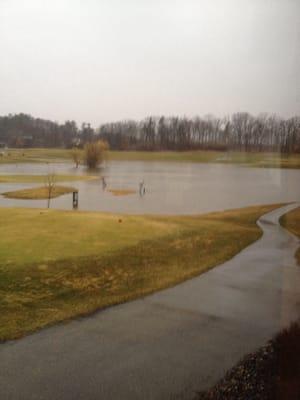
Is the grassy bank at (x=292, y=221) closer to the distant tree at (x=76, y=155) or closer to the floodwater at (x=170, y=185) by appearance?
the floodwater at (x=170, y=185)

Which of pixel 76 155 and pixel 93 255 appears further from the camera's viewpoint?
pixel 76 155

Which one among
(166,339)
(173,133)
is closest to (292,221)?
(173,133)

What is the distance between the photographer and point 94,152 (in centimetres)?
332

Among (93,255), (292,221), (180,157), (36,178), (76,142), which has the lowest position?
(93,255)

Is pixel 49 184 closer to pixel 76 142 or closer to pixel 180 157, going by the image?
pixel 76 142

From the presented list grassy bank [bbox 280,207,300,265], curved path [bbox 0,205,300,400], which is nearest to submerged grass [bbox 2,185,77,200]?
curved path [bbox 0,205,300,400]

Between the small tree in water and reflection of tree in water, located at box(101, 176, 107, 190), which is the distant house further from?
reflection of tree in water, located at box(101, 176, 107, 190)

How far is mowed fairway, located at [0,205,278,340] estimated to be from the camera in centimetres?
241

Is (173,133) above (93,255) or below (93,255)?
above

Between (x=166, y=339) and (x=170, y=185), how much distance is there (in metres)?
1.43

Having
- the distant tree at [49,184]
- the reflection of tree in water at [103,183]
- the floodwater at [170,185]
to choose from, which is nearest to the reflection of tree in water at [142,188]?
the floodwater at [170,185]

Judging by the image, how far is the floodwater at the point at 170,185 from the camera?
331cm

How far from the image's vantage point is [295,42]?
2947 mm

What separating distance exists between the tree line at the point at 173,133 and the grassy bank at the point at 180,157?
0.15ft
